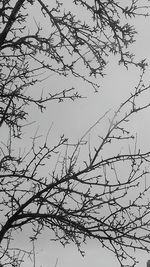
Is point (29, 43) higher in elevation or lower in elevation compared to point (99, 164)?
higher

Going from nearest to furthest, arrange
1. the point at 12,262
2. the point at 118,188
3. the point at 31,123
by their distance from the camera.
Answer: the point at 118,188 < the point at 12,262 < the point at 31,123

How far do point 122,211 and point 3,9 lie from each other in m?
3.31

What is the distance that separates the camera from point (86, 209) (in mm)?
4629

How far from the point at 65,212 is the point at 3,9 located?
10.0ft

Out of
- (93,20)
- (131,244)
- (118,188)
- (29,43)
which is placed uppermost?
(93,20)

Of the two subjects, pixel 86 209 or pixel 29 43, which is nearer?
pixel 86 209

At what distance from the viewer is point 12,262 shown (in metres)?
5.86

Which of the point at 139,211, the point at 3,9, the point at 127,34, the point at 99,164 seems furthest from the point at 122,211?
the point at 3,9

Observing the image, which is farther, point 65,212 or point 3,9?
point 3,9

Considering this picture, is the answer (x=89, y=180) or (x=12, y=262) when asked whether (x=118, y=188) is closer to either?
(x=89, y=180)

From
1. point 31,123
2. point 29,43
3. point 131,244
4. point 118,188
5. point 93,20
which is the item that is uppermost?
point 93,20

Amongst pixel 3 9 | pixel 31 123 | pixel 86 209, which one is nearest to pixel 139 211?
pixel 86 209

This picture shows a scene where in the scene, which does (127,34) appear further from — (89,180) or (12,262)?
(12,262)

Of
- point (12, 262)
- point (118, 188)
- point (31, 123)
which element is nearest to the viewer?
point (118, 188)
